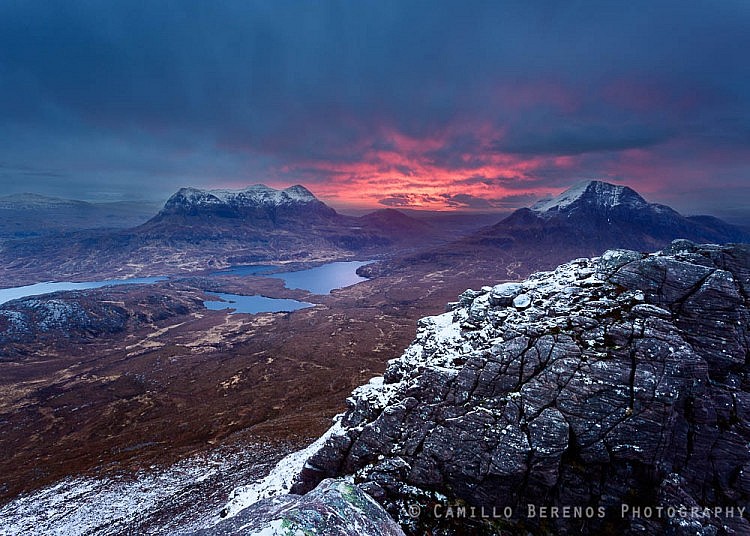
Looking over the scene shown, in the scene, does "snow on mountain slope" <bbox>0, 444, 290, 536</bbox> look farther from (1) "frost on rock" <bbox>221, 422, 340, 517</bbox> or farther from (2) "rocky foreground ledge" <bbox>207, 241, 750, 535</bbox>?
(2) "rocky foreground ledge" <bbox>207, 241, 750, 535</bbox>

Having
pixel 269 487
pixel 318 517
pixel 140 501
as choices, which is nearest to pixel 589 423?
pixel 318 517

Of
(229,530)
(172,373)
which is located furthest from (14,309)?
(229,530)

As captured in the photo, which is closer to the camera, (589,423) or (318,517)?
(318,517)

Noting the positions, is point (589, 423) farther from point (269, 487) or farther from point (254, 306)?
point (254, 306)

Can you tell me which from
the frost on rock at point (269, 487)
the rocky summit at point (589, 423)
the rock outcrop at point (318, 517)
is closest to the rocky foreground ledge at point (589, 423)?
the rocky summit at point (589, 423)

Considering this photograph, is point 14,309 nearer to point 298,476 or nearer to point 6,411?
point 6,411

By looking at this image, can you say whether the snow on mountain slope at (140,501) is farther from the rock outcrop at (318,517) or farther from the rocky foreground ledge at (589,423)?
the rock outcrop at (318,517)
